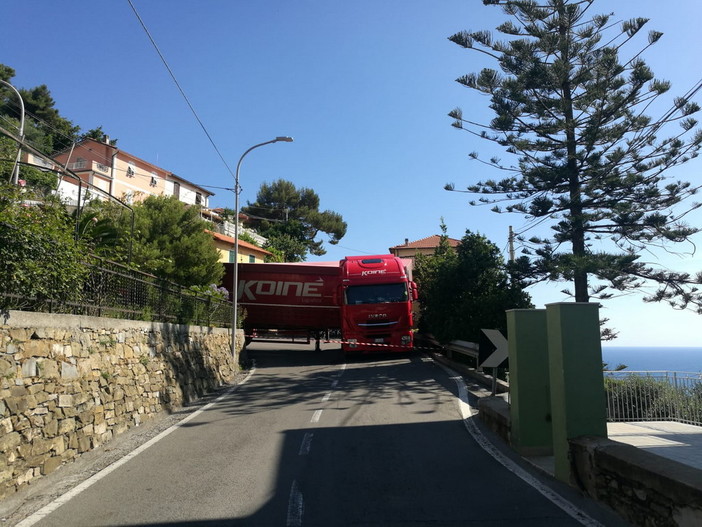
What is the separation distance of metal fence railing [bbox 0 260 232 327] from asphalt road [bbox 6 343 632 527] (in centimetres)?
243

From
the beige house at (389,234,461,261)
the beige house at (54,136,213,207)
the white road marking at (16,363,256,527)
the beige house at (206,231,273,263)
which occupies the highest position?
the beige house at (54,136,213,207)

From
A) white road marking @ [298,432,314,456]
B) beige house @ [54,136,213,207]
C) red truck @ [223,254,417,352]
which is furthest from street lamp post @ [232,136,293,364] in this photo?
beige house @ [54,136,213,207]

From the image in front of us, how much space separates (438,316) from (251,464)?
1507 cm

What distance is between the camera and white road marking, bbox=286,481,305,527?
5.08m

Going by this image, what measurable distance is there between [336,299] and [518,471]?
15102 millimetres

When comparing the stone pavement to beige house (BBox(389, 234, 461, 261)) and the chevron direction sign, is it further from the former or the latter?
beige house (BBox(389, 234, 461, 261))

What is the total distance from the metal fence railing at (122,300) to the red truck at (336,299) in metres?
6.50

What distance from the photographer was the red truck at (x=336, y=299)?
2088cm

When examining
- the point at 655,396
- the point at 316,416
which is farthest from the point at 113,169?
the point at 655,396

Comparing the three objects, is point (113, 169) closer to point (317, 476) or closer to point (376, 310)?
point (376, 310)

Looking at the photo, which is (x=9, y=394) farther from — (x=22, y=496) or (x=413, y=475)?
(x=413, y=475)

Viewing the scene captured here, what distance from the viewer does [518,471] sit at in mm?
6812

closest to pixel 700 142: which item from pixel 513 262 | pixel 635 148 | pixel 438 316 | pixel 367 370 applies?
pixel 635 148

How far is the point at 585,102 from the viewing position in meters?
20.2
